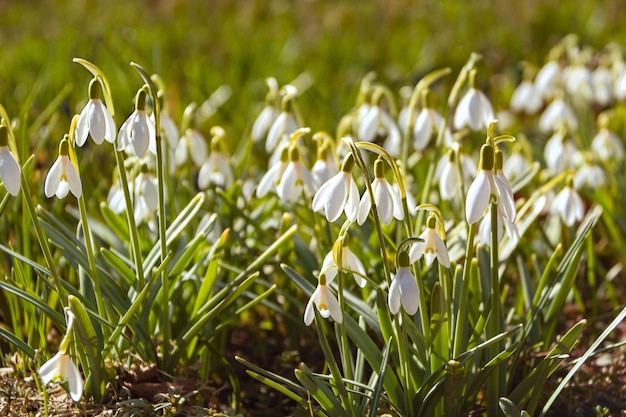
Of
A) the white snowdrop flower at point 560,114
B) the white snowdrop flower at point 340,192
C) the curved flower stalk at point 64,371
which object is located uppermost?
the white snowdrop flower at point 340,192

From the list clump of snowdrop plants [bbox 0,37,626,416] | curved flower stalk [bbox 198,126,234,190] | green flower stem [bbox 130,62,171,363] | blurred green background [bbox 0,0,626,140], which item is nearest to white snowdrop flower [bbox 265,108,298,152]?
clump of snowdrop plants [bbox 0,37,626,416]

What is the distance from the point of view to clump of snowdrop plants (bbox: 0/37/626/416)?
65.1 inches

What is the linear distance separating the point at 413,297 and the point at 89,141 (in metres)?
2.12

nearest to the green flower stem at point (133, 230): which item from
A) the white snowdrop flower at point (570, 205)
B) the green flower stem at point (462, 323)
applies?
the green flower stem at point (462, 323)

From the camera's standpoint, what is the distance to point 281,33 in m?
5.71

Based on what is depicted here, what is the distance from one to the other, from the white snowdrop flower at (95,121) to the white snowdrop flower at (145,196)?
474 mm

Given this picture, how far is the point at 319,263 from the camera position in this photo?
2.31 meters

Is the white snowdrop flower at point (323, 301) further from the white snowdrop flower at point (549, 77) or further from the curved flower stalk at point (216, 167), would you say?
the white snowdrop flower at point (549, 77)

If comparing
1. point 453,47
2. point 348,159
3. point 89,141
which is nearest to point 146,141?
→ point 348,159

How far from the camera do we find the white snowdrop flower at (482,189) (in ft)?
5.03

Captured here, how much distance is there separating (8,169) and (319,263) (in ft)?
3.31

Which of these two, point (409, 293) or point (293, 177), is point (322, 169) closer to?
point (293, 177)

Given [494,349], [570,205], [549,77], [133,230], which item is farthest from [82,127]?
[549,77]

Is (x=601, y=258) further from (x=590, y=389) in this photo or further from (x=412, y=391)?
(x=412, y=391)
